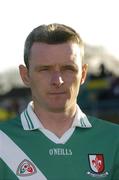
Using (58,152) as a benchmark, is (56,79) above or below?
above

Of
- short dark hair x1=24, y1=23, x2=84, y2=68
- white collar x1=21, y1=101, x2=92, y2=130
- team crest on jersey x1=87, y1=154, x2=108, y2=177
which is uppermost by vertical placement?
short dark hair x1=24, y1=23, x2=84, y2=68

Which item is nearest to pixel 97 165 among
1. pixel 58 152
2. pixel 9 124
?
pixel 58 152

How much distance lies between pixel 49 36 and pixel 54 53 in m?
0.11

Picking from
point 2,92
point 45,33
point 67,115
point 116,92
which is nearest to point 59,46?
point 45,33

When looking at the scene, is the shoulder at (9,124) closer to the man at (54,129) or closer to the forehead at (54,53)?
the man at (54,129)

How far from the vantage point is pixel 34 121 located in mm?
3842

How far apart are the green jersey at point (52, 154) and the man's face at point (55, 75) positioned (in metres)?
0.17

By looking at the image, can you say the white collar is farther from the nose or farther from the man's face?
the nose

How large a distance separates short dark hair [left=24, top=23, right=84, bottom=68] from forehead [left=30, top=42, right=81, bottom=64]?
3 cm

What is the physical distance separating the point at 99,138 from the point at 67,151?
0.68ft

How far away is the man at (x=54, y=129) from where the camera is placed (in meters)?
3.73

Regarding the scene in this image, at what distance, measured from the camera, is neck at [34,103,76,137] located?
384cm

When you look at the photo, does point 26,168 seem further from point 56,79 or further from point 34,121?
point 56,79

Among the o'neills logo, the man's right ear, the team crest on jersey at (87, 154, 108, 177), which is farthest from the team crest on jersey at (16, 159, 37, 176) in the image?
the man's right ear
